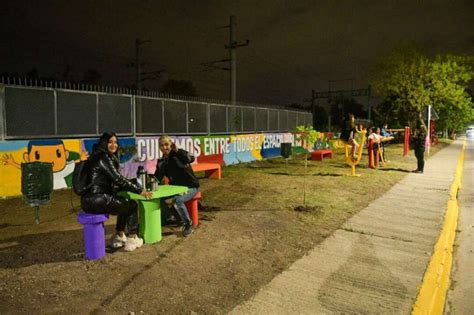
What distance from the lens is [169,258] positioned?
4816 millimetres

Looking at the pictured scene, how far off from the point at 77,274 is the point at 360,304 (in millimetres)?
3104

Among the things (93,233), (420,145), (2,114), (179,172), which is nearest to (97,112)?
(2,114)

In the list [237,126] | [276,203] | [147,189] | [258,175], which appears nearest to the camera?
[147,189]

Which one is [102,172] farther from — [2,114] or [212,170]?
[212,170]

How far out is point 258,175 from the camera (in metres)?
12.8

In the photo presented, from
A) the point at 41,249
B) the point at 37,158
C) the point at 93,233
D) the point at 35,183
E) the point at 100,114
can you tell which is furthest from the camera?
the point at 100,114

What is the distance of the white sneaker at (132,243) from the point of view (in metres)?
5.06

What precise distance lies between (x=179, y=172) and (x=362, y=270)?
2992 millimetres

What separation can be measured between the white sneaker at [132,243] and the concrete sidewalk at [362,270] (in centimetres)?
201

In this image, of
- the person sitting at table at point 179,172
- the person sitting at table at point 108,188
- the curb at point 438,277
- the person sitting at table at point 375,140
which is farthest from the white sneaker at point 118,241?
the person sitting at table at point 375,140

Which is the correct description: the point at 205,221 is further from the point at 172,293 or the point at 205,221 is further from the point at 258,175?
the point at 258,175

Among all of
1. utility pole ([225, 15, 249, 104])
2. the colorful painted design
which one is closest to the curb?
the colorful painted design

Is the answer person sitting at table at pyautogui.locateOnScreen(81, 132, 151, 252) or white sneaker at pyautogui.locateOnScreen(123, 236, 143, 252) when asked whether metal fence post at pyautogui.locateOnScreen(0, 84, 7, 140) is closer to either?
Result: person sitting at table at pyautogui.locateOnScreen(81, 132, 151, 252)

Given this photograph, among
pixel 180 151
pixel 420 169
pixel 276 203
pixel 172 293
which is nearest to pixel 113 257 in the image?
pixel 172 293
